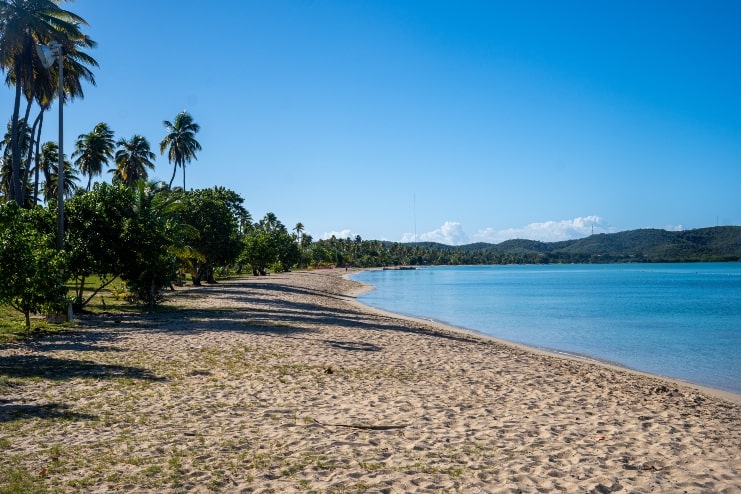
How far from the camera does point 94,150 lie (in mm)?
58562

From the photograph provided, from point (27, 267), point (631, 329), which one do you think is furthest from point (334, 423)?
point (631, 329)

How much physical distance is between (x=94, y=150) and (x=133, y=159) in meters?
4.51

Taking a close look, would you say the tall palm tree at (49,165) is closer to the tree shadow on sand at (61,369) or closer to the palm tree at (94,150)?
the palm tree at (94,150)

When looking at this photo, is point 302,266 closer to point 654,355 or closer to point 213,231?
point 213,231

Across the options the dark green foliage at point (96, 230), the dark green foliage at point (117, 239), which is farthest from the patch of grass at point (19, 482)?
the dark green foliage at point (96, 230)

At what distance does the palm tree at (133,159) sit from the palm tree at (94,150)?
6.89ft

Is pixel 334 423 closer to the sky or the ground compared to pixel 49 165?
closer to the ground

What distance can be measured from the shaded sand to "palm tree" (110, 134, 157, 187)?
50.6m

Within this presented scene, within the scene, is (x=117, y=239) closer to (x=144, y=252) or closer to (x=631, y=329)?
(x=144, y=252)

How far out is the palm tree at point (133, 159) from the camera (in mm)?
61750

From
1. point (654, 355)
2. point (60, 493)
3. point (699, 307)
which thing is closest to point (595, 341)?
point (654, 355)

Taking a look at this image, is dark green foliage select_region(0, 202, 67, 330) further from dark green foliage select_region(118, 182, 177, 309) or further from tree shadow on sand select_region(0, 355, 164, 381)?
dark green foliage select_region(118, 182, 177, 309)

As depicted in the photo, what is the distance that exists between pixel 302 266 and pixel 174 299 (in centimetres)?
10802

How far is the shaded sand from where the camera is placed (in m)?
6.34
